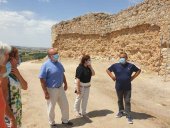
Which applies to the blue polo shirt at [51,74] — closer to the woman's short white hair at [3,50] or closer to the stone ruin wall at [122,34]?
the woman's short white hair at [3,50]

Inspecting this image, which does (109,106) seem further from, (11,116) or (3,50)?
(3,50)

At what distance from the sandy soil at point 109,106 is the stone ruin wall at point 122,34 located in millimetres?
2650

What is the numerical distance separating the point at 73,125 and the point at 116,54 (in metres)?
15.1

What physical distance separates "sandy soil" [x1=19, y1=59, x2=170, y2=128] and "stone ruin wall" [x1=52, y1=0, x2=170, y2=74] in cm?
265

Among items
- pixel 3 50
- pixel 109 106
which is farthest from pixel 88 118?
pixel 3 50

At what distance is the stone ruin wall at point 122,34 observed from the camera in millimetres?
17708

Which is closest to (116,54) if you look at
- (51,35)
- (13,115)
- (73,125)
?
(51,35)

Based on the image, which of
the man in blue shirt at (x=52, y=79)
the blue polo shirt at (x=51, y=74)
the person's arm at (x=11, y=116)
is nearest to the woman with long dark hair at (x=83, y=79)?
the man in blue shirt at (x=52, y=79)

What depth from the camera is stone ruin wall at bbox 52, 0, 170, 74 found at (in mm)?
17708

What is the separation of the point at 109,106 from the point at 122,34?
1237 centimetres

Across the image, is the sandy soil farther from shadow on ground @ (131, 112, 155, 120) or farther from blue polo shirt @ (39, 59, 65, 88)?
blue polo shirt @ (39, 59, 65, 88)

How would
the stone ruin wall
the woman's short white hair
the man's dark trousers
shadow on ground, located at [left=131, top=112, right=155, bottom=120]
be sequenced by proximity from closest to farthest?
the woman's short white hair < the man's dark trousers < shadow on ground, located at [left=131, top=112, right=155, bottom=120] < the stone ruin wall

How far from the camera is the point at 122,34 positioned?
72.2 feet

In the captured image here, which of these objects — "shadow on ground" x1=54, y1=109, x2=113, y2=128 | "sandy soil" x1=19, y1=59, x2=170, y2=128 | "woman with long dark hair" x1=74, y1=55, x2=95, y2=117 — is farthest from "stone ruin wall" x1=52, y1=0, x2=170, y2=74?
"woman with long dark hair" x1=74, y1=55, x2=95, y2=117
